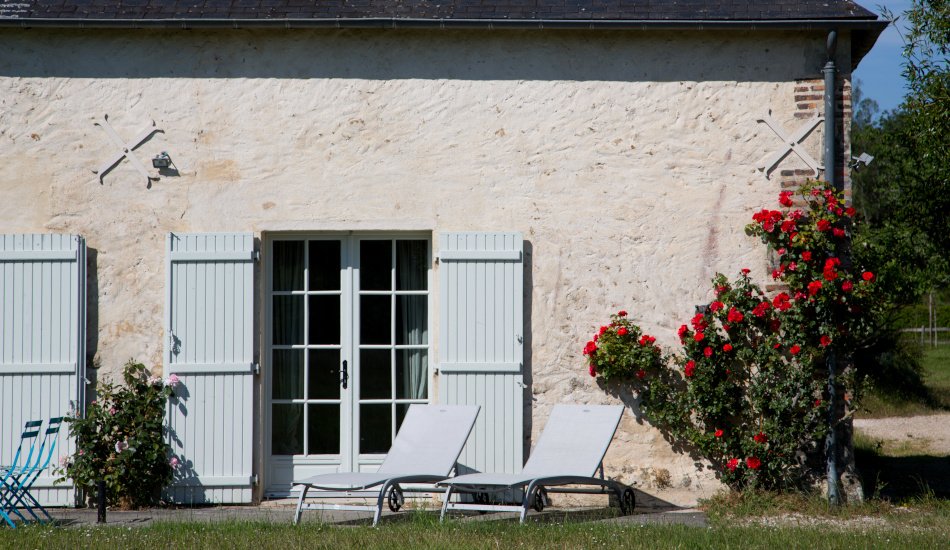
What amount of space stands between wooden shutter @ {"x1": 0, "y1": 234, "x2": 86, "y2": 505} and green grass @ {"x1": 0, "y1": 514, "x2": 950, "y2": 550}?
134cm

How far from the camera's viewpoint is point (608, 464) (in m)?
7.00

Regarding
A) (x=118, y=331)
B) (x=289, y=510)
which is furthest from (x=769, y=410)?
(x=118, y=331)

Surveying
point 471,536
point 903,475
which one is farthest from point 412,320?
point 903,475

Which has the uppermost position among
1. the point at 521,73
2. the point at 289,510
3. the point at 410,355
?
the point at 521,73

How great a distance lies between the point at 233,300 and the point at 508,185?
7.28 feet

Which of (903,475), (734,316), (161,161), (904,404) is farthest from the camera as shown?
(904,404)

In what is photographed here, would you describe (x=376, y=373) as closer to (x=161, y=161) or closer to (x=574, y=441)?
(x=574, y=441)

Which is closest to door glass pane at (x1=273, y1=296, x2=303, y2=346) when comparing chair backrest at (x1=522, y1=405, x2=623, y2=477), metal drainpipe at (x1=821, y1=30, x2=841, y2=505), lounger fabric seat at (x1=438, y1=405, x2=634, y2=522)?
lounger fabric seat at (x1=438, y1=405, x2=634, y2=522)

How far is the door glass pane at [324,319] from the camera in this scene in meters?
7.25

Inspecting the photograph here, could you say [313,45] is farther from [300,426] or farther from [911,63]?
[911,63]

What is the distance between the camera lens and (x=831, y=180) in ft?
22.6

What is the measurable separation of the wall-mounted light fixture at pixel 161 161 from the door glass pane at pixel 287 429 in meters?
2.00

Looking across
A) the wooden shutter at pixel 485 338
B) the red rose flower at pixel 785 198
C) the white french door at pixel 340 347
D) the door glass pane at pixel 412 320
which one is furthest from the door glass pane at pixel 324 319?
the red rose flower at pixel 785 198

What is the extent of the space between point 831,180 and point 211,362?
4.73 m
